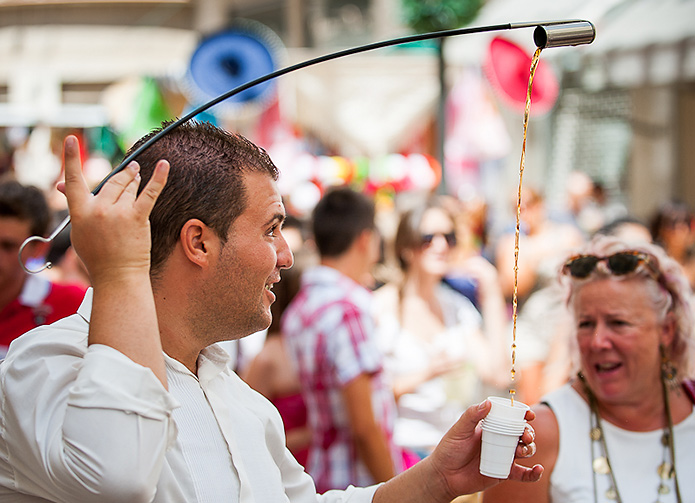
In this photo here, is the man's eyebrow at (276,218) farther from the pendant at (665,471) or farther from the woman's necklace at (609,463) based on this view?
the pendant at (665,471)

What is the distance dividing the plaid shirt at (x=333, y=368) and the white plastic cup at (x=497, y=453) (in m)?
1.58

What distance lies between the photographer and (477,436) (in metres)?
1.83

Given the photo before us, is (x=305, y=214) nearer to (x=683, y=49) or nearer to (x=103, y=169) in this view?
(x=103, y=169)

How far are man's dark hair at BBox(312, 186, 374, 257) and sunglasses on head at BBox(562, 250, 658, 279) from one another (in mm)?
1334

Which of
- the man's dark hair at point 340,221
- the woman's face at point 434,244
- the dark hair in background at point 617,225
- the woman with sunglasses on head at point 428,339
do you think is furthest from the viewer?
the dark hair in background at point 617,225

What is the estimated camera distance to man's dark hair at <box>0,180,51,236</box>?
11.6 ft

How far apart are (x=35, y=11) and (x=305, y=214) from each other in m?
17.0

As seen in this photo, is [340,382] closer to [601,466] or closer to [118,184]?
[601,466]

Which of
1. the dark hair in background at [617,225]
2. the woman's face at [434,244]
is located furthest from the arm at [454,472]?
the dark hair in background at [617,225]

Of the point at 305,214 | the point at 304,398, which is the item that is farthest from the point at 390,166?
the point at 304,398

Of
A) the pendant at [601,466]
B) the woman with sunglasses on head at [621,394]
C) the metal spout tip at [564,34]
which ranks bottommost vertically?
the pendant at [601,466]

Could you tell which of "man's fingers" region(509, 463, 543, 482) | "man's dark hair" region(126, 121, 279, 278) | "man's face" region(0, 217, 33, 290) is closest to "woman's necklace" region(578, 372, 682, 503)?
"man's fingers" region(509, 463, 543, 482)

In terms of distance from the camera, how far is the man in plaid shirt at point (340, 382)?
331cm

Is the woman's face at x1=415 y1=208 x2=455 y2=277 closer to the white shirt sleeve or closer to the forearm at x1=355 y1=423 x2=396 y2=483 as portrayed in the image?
the forearm at x1=355 y1=423 x2=396 y2=483
